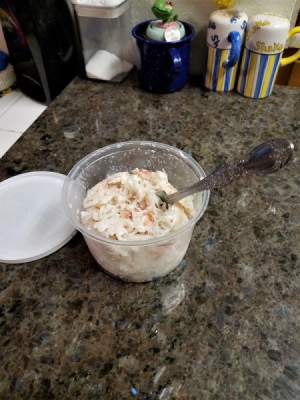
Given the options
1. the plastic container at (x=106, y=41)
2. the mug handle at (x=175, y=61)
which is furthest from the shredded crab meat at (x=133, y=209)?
the plastic container at (x=106, y=41)

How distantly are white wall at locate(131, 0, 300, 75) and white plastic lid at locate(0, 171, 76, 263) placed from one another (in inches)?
22.9

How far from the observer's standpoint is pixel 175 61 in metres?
Result: 0.86

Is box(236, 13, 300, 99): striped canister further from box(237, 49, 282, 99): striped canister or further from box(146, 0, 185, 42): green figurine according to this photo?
box(146, 0, 185, 42): green figurine

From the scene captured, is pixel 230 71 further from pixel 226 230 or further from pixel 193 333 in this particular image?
pixel 193 333

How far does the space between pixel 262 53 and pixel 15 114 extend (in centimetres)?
72

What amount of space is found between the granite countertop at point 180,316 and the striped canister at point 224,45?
0.31m

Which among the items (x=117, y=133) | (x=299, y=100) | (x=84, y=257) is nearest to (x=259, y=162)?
(x=84, y=257)

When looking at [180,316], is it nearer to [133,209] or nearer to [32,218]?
[133,209]

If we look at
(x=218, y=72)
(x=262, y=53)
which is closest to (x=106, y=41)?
(x=218, y=72)

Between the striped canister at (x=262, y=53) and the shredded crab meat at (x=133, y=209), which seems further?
the striped canister at (x=262, y=53)

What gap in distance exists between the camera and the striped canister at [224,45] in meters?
0.81

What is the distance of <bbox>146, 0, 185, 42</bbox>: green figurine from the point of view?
82 centimetres

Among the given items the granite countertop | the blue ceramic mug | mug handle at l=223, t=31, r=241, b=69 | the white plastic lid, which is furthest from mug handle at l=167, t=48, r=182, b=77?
the white plastic lid

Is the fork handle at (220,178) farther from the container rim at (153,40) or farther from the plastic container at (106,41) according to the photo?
the plastic container at (106,41)
